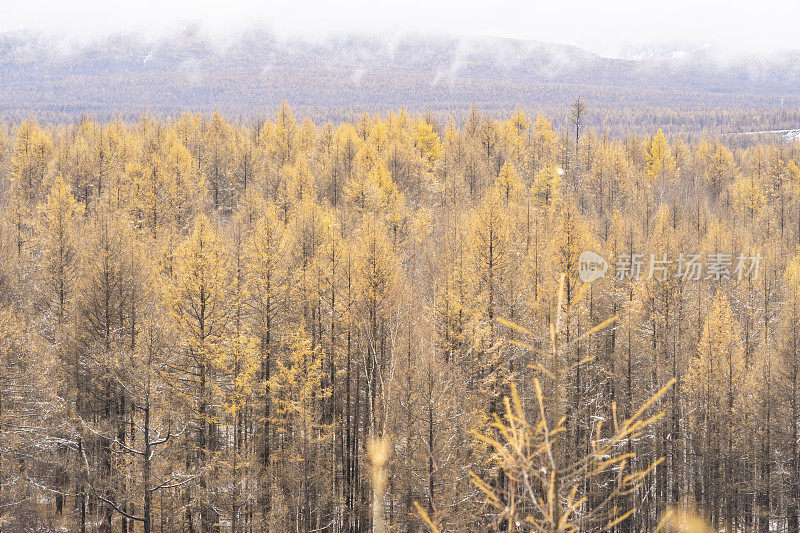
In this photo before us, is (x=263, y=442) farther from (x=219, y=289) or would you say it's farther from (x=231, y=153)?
(x=231, y=153)

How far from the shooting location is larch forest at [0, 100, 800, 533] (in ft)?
85.9

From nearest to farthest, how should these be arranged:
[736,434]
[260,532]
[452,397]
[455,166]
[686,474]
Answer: [452,397], [260,532], [736,434], [686,474], [455,166]

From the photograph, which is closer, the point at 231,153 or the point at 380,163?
the point at 380,163

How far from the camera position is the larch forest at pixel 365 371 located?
26172 millimetres

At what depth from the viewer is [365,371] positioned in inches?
996

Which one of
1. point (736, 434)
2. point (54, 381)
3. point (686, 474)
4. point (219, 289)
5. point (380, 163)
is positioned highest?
point (380, 163)

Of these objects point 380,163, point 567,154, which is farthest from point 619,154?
point 380,163

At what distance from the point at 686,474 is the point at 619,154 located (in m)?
47.7

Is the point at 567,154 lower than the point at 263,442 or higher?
higher

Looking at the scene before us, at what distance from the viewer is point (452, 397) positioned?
24.9 metres
